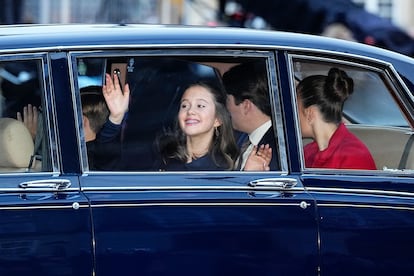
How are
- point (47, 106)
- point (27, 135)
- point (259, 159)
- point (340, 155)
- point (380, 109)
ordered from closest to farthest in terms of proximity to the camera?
point (47, 106) → point (27, 135) → point (259, 159) → point (340, 155) → point (380, 109)

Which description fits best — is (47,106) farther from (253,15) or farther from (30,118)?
(253,15)

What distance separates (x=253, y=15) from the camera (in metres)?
23.7

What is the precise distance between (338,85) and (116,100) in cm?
96

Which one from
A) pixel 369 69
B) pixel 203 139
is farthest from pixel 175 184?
pixel 369 69

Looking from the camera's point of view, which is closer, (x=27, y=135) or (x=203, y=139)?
(x=27, y=135)

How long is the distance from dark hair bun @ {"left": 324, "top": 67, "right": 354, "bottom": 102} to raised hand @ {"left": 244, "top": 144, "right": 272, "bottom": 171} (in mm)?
399

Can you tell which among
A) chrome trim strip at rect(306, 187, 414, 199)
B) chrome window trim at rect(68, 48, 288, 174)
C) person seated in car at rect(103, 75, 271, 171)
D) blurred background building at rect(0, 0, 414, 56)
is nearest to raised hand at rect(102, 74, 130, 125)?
person seated in car at rect(103, 75, 271, 171)

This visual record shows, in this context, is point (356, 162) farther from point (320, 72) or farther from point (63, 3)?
point (63, 3)

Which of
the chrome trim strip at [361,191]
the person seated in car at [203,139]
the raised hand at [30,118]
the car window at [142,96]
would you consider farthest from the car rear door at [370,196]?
the raised hand at [30,118]

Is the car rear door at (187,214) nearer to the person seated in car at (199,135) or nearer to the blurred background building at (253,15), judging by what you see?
the person seated in car at (199,135)

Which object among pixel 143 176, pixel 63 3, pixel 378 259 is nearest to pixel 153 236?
pixel 143 176

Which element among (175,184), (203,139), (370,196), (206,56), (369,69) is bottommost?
(370,196)

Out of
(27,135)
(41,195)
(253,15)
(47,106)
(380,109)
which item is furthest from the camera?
(253,15)

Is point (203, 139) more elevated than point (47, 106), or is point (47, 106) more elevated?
point (47, 106)
